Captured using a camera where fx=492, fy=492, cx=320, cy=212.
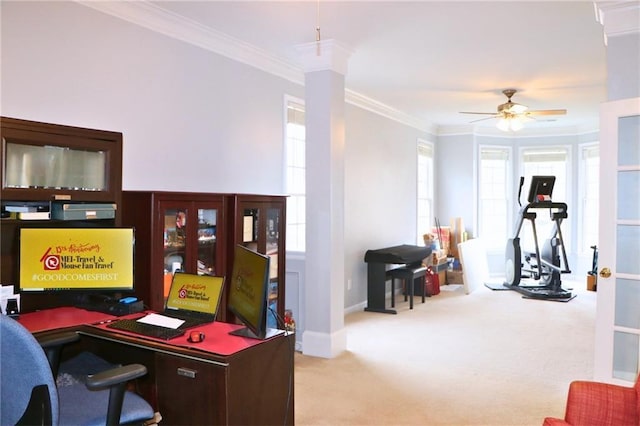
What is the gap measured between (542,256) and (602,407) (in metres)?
6.40

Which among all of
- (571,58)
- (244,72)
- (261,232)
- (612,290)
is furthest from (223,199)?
(571,58)

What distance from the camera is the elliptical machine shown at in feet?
24.1

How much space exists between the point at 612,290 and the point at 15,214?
3.58 meters

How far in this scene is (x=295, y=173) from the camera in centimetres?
515

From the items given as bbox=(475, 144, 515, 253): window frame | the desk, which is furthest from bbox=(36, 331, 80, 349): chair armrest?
bbox=(475, 144, 515, 253): window frame

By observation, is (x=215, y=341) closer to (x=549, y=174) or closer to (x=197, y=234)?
(x=197, y=234)

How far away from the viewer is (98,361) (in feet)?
9.06

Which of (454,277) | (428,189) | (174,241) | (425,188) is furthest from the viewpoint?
(428,189)

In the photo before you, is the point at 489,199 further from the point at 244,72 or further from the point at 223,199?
the point at 223,199

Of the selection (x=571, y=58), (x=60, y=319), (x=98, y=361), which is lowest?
(x=98, y=361)

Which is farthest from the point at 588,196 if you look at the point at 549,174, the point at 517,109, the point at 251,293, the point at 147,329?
the point at 147,329

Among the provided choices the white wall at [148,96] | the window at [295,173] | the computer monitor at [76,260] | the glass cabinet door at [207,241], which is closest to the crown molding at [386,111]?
the window at [295,173]

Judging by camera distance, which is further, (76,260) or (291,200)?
(291,200)

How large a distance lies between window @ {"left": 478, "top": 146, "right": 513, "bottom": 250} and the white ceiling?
8.99 feet
